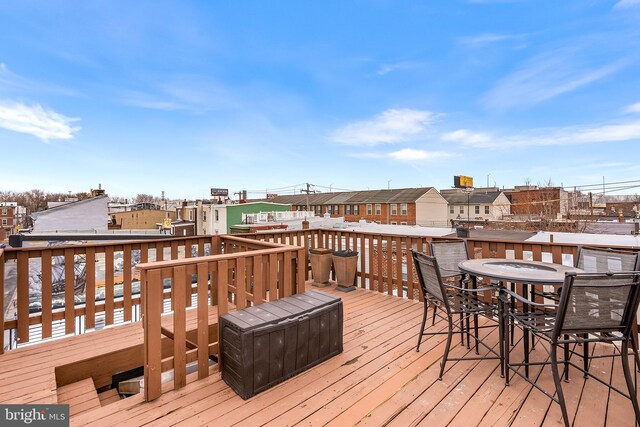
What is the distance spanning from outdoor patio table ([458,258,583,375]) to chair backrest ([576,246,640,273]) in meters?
0.19

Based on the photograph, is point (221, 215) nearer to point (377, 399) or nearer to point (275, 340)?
point (275, 340)

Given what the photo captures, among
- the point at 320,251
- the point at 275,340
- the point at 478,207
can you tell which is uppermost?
the point at 478,207

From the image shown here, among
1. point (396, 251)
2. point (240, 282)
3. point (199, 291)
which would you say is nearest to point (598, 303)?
point (199, 291)

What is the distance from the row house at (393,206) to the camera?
33.6m

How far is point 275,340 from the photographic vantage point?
2.38 m

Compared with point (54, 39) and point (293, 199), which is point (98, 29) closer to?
point (54, 39)

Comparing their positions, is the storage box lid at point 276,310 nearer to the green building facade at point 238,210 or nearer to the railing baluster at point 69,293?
the railing baluster at point 69,293

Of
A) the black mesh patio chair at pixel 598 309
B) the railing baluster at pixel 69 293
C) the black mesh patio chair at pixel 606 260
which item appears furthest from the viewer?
the railing baluster at pixel 69 293

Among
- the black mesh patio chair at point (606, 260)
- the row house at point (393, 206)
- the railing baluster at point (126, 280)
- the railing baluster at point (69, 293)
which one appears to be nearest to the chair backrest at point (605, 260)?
the black mesh patio chair at point (606, 260)

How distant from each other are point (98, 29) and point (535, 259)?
436 inches

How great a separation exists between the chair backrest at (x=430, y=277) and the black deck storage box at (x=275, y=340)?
89 cm

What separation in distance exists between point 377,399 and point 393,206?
33.8 meters

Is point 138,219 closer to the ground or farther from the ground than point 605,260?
closer to the ground

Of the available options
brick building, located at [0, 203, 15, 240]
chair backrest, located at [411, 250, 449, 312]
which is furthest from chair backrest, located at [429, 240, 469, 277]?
brick building, located at [0, 203, 15, 240]
